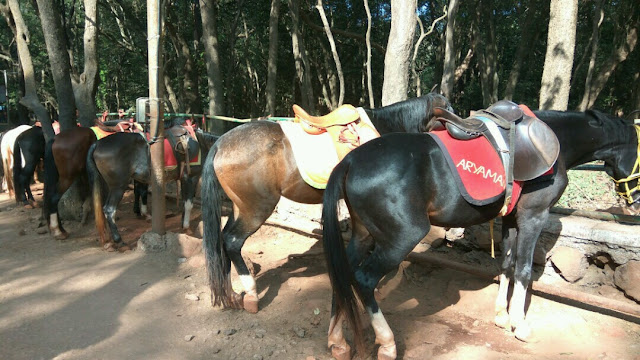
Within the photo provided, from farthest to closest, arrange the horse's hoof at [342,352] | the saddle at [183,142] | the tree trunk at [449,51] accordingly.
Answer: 1. the tree trunk at [449,51]
2. the saddle at [183,142]
3. the horse's hoof at [342,352]

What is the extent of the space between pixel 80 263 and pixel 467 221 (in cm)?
501

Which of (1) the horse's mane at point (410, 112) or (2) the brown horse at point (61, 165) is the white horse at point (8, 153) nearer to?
(2) the brown horse at point (61, 165)

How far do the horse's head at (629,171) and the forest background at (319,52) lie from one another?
2007 millimetres

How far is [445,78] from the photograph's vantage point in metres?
10.9

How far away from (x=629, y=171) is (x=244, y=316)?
3.84 meters

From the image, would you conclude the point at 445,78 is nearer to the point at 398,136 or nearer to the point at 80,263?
the point at 398,136

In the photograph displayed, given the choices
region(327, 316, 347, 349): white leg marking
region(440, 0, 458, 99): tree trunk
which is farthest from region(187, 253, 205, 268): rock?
region(440, 0, 458, 99): tree trunk

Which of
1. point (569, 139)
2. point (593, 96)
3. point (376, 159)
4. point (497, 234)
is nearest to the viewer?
point (376, 159)

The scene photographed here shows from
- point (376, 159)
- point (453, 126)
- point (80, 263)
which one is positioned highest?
point (453, 126)

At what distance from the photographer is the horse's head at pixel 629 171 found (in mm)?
3678

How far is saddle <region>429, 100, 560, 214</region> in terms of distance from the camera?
3.16m

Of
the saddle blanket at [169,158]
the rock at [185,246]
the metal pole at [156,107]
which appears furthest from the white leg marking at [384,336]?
the saddle blanket at [169,158]

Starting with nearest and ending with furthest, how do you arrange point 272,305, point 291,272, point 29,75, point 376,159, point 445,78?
1. point 376,159
2. point 272,305
3. point 291,272
4. point 29,75
5. point 445,78

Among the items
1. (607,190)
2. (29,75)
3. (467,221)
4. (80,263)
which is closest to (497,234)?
(467,221)
